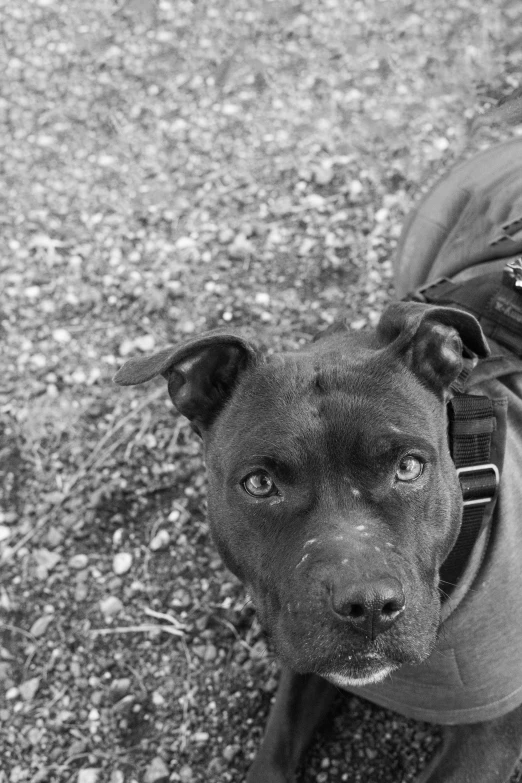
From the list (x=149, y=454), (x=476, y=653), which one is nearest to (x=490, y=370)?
(x=476, y=653)

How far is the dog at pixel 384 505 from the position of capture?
2998mm

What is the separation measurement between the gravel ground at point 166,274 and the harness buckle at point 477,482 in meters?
1.48

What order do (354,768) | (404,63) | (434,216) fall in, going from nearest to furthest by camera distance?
(354,768) → (434,216) → (404,63)

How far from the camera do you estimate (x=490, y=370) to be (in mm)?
3725

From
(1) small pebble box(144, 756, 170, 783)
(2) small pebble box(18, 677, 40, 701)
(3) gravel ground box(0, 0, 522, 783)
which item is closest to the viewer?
(1) small pebble box(144, 756, 170, 783)

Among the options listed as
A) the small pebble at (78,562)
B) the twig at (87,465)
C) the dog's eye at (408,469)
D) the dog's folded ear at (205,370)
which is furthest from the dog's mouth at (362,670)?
the twig at (87,465)

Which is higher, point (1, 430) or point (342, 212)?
point (342, 212)

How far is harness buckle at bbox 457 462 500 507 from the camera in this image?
3.39m

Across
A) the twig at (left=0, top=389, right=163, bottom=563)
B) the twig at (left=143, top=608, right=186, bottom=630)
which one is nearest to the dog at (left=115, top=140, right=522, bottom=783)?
the twig at (left=143, top=608, right=186, bottom=630)

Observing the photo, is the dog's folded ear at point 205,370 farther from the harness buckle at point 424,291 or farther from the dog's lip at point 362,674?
the dog's lip at point 362,674

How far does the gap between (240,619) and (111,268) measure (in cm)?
288

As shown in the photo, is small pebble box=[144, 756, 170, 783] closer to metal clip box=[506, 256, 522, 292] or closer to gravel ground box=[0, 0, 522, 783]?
gravel ground box=[0, 0, 522, 783]

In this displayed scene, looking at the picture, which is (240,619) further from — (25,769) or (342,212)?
(342,212)

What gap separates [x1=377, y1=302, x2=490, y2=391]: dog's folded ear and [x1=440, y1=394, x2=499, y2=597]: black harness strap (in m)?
0.13
